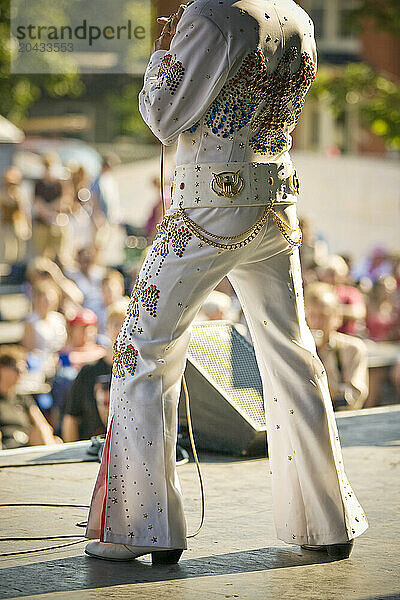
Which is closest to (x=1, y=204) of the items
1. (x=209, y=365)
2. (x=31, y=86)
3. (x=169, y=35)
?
(x=209, y=365)

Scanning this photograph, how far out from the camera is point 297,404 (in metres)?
4.15

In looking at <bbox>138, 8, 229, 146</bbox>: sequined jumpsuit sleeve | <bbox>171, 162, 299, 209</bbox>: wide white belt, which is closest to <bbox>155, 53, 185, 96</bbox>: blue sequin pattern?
<bbox>138, 8, 229, 146</bbox>: sequined jumpsuit sleeve

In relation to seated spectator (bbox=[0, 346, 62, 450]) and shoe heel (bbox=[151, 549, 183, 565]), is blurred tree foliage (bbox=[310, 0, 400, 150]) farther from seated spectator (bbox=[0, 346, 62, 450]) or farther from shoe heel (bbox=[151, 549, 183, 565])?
shoe heel (bbox=[151, 549, 183, 565])

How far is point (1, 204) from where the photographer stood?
498 inches

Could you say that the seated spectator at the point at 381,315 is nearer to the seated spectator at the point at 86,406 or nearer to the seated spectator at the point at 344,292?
the seated spectator at the point at 344,292

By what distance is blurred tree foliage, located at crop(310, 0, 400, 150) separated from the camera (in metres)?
14.8

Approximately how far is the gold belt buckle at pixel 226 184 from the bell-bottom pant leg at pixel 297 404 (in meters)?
0.25

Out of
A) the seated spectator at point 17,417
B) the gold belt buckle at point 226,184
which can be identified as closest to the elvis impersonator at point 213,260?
the gold belt buckle at point 226,184

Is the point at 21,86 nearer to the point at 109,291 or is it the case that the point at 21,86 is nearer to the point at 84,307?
the point at 84,307

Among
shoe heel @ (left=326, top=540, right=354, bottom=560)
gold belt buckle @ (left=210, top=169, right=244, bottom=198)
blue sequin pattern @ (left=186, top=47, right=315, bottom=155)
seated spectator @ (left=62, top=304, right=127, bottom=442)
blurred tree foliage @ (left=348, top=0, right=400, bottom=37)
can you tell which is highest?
blurred tree foliage @ (left=348, top=0, right=400, bottom=37)

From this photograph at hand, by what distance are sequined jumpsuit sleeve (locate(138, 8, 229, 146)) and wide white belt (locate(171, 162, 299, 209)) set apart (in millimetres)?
158

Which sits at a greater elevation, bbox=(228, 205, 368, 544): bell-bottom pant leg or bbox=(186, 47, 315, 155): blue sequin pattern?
bbox=(186, 47, 315, 155): blue sequin pattern

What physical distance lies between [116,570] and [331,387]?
402 centimetres

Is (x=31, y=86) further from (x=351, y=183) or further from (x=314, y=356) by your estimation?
(x=314, y=356)
